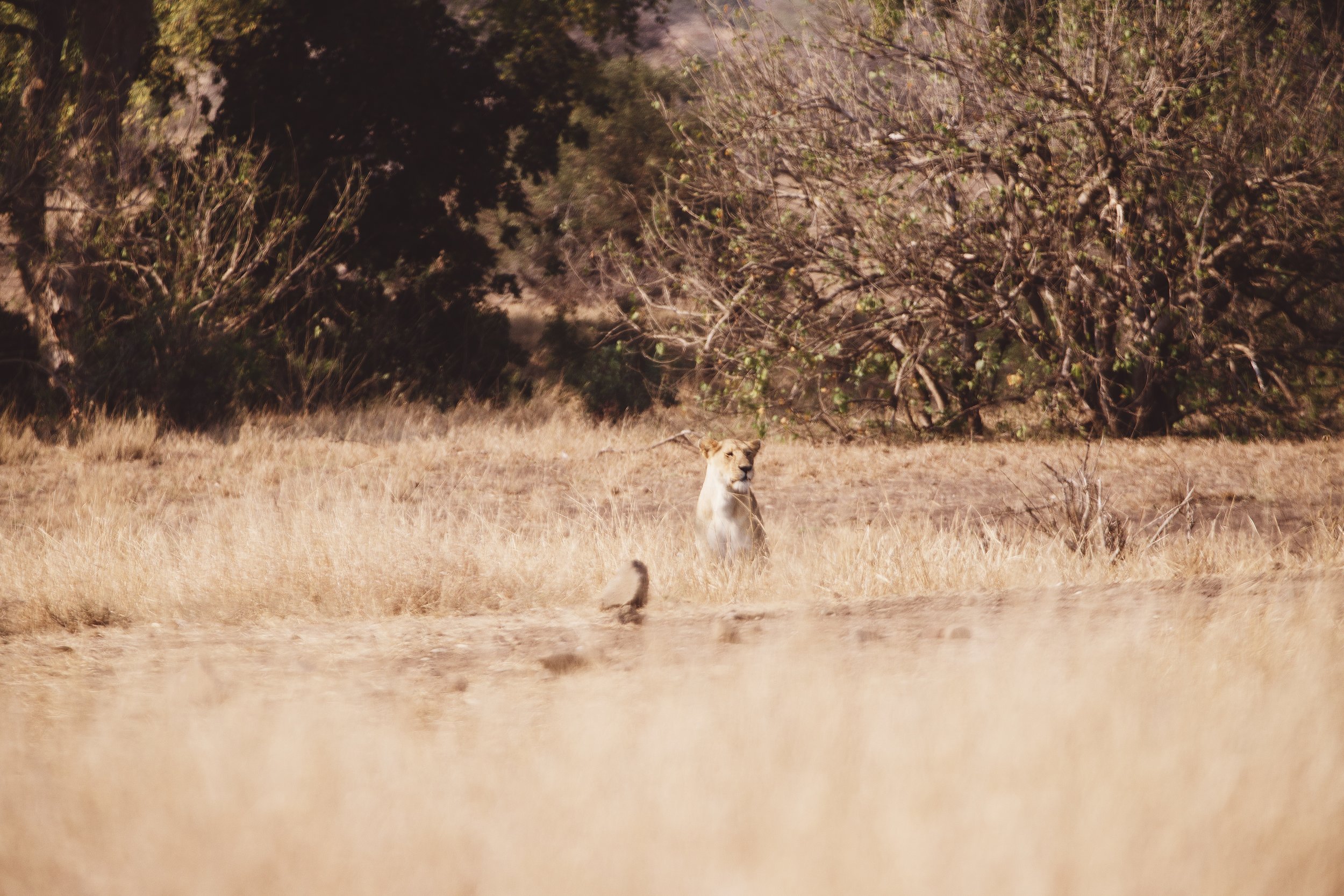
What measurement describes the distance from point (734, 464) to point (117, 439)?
7.29 m

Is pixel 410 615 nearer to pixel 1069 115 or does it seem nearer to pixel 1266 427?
pixel 1069 115

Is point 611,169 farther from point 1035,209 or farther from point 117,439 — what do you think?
point 117,439

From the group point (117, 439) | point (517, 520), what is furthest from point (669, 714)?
point (117, 439)

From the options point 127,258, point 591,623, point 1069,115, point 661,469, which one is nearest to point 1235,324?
point 1069,115

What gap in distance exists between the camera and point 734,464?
5.61 meters

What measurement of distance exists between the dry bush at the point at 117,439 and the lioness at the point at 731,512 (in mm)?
6766

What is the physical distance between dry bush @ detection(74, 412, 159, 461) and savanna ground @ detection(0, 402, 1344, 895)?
14.1 feet

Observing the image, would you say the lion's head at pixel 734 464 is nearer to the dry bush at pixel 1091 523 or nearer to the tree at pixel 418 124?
the dry bush at pixel 1091 523

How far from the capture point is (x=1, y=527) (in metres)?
6.77

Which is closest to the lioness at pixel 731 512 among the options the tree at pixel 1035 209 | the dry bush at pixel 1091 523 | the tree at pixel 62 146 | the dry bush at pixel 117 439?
the dry bush at pixel 1091 523

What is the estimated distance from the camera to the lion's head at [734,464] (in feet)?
18.4

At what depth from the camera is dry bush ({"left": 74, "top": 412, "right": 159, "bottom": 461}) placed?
10094 mm

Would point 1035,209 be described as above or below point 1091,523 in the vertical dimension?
above

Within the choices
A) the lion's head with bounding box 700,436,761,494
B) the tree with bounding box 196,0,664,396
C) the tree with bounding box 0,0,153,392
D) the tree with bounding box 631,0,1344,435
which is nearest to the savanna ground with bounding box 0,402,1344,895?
the lion's head with bounding box 700,436,761,494
